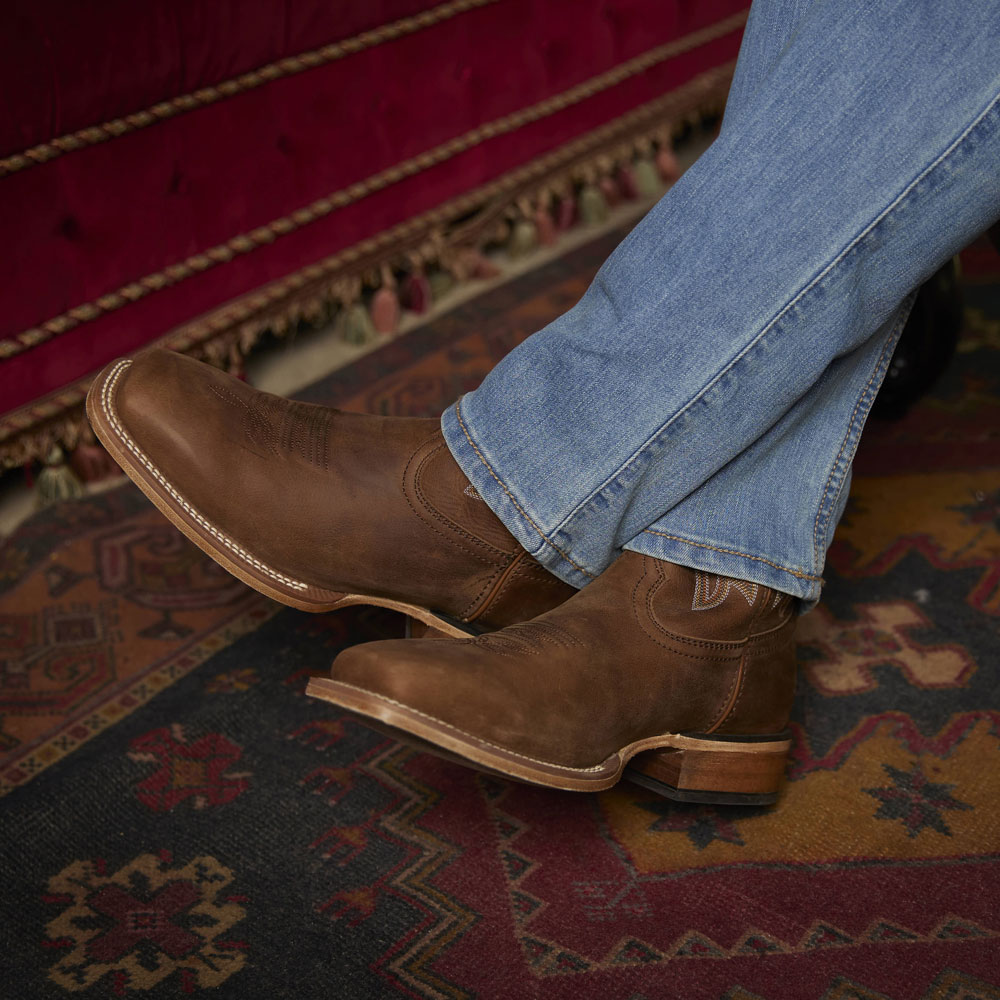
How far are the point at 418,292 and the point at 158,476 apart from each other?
876mm

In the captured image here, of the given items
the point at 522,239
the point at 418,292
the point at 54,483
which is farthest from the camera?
the point at 522,239

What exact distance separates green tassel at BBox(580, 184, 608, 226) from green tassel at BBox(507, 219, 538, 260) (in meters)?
0.14

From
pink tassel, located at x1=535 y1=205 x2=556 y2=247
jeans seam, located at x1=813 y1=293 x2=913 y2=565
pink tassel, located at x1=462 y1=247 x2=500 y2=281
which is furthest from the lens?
pink tassel, located at x1=535 y1=205 x2=556 y2=247

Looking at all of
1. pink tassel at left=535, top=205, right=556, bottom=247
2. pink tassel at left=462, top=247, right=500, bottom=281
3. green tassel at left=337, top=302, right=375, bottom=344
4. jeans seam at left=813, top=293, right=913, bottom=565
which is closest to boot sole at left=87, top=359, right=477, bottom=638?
jeans seam at left=813, top=293, right=913, bottom=565

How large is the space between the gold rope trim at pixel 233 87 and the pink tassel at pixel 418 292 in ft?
1.05

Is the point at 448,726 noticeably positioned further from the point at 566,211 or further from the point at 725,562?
the point at 566,211

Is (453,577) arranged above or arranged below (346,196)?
below

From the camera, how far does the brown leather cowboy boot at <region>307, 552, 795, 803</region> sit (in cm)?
64

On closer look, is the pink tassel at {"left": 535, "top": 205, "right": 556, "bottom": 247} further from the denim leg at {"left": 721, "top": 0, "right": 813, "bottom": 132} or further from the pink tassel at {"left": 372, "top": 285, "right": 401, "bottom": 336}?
the denim leg at {"left": 721, "top": 0, "right": 813, "bottom": 132}

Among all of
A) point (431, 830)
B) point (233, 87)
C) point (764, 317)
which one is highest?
point (233, 87)

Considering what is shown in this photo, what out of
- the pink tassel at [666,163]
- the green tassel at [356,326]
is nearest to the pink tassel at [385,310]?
the green tassel at [356,326]

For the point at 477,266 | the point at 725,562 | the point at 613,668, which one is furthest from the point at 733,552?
the point at 477,266

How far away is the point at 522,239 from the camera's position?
171cm

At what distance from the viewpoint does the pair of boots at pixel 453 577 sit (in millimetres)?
701
